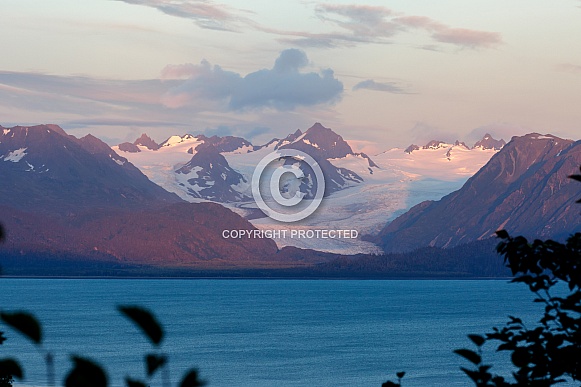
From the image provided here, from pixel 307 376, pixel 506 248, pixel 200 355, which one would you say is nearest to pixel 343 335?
pixel 200 355

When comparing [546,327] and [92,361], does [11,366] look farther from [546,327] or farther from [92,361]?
[546,327]

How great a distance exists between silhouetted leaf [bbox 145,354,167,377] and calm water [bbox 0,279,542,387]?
1656 inches

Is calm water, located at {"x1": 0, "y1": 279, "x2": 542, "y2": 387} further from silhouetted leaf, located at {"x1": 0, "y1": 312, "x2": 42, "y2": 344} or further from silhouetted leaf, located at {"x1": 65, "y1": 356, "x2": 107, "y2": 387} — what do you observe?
silhouetted leaf, located at {"x1": 0, "y1": 312, "x2": 42, "y2": 344}

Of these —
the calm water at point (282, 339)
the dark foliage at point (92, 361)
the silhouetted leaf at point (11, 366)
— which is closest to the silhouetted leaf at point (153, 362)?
the dark foliage at point (92, 361)

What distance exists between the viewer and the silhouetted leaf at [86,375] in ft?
17.4

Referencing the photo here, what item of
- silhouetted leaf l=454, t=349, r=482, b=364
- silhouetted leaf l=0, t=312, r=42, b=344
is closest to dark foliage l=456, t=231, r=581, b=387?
silhouetted leaf l=454, t=349, r=482, b=364

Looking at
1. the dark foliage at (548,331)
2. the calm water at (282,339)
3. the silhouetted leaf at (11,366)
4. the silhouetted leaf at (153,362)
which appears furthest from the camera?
the calm water at (282,339)

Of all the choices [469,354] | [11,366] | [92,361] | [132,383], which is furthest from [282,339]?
[92,361]

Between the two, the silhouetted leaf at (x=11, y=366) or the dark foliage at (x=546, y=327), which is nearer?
the silhouetted leaf at (x=11, y=366)

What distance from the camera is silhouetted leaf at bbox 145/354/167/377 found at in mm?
5372

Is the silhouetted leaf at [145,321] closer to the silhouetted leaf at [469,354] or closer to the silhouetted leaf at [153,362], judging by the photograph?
the silhouetted leaf at [153,362]

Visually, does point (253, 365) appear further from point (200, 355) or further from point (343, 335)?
point (343, 335)

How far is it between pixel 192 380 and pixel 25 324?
905 millimetres

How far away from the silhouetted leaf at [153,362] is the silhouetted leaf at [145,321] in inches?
3.9
